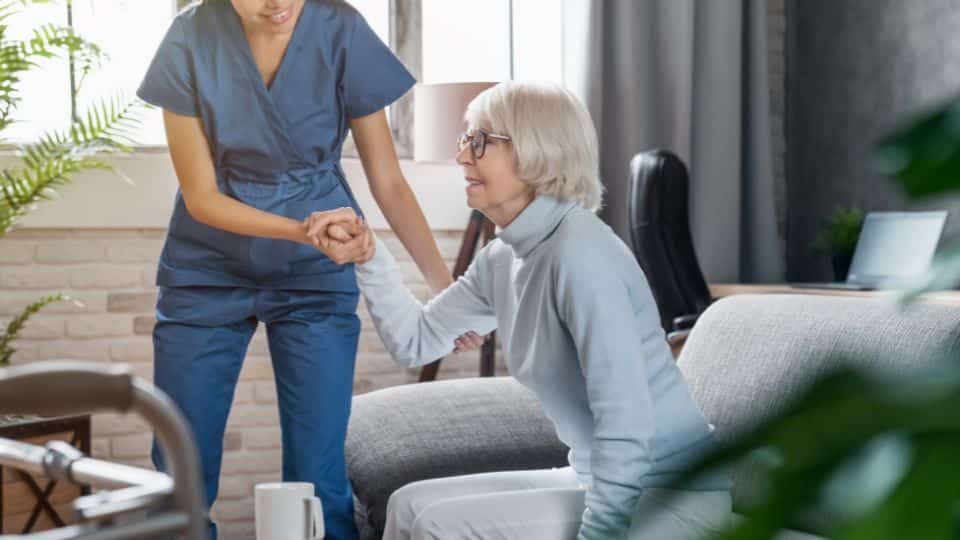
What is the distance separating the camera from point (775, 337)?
1.94 m

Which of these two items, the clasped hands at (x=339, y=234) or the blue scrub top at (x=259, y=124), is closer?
the clasped hands at (x=339, y=234)

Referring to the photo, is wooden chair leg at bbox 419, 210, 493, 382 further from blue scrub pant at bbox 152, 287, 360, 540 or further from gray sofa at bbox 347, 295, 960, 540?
blue scrub pant at bbox 152, 287, 360, 540

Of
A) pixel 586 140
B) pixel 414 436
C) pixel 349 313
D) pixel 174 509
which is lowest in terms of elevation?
pixel 414 436

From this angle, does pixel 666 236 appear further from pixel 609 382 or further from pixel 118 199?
pixel 609 382

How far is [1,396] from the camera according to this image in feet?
1.91

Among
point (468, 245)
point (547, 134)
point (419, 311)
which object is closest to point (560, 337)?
point (547, 134)

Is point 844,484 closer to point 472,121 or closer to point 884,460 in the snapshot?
point 884,460

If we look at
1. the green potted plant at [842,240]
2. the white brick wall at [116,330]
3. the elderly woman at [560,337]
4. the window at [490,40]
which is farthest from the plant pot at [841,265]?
the elderly woman at [560,337]

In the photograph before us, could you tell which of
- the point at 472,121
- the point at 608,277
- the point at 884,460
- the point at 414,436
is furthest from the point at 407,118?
the point at 884,460

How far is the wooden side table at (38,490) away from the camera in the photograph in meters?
2.71

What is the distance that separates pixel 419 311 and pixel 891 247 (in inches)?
91.2

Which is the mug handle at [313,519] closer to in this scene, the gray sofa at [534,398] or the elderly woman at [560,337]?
the elderly woman at [560,337]

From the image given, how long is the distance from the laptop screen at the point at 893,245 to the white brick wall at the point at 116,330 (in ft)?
6.51

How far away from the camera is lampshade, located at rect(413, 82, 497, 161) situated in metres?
3.59
